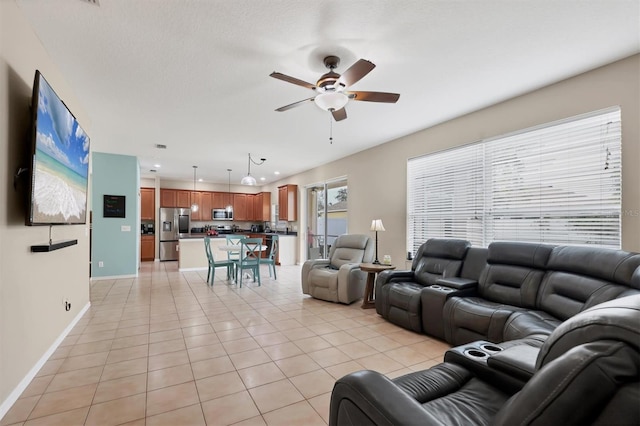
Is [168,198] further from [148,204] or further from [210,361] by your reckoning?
[210,361]

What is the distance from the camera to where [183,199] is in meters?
9.64

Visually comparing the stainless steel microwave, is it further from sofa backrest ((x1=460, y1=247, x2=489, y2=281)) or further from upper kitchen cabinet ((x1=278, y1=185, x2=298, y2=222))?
sofa backrest ((x1=460, y1=247, x2=489, y2=281))

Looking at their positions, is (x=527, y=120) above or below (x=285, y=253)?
above

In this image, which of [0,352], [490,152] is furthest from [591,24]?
[0,352]

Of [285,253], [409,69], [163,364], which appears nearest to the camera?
[163,364]

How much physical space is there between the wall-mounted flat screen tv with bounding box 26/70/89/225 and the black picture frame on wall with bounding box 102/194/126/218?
3.36 meters

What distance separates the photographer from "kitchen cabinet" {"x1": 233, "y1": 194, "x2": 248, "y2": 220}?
1056 cm

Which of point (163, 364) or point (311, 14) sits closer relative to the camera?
point (311, 14)

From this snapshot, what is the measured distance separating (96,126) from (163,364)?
3.79 meters

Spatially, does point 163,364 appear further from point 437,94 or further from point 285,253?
point 285,253

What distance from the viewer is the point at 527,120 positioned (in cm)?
329

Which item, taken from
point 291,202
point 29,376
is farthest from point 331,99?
point 291,202

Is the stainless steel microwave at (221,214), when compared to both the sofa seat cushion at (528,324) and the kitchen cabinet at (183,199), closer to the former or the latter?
the kitchen cabinet at (183,199)

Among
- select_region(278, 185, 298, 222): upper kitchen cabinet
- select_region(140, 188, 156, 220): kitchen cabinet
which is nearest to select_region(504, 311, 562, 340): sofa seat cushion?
select_region(278, 185, 298, 222): upper kitchen cabinet
